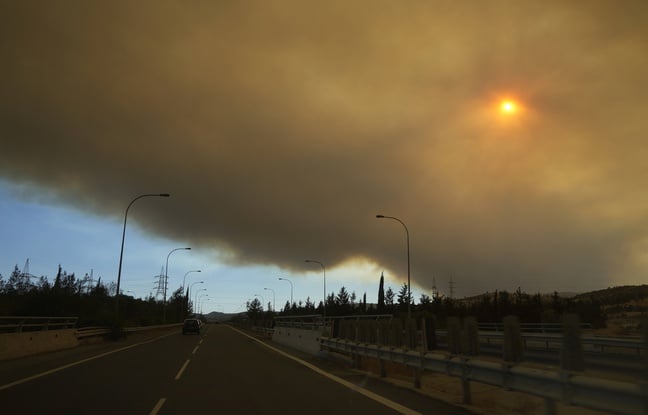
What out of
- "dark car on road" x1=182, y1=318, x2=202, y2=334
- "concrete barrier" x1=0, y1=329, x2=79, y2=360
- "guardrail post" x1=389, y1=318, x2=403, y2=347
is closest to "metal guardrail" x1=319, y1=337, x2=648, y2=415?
"guardrail post" x1=389, y1=318, x2=403, y2=347

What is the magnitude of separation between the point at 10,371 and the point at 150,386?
6834 millimetres

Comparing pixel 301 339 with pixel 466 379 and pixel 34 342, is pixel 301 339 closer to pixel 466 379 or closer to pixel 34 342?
pixel 34 342

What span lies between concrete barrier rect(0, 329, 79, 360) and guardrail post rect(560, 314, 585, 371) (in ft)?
71.8

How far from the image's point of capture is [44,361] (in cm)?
2138

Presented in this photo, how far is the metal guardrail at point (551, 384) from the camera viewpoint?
6414mm

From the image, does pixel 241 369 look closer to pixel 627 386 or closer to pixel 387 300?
pixel 627 386

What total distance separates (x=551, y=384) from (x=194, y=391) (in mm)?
8568

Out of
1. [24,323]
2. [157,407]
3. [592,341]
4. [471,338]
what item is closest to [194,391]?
[157,407]

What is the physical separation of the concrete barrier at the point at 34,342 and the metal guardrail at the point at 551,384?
59.4ft

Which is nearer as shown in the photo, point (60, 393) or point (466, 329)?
point (466, 329)

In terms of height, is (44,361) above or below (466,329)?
below

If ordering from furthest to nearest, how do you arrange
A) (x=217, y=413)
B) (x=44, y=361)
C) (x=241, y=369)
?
(x=44, y=361)
(x=241, y=369)
(x=217, y=413)

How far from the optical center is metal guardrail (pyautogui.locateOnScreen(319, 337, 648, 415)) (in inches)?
253

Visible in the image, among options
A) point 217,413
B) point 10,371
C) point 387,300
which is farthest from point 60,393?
point 387,300
